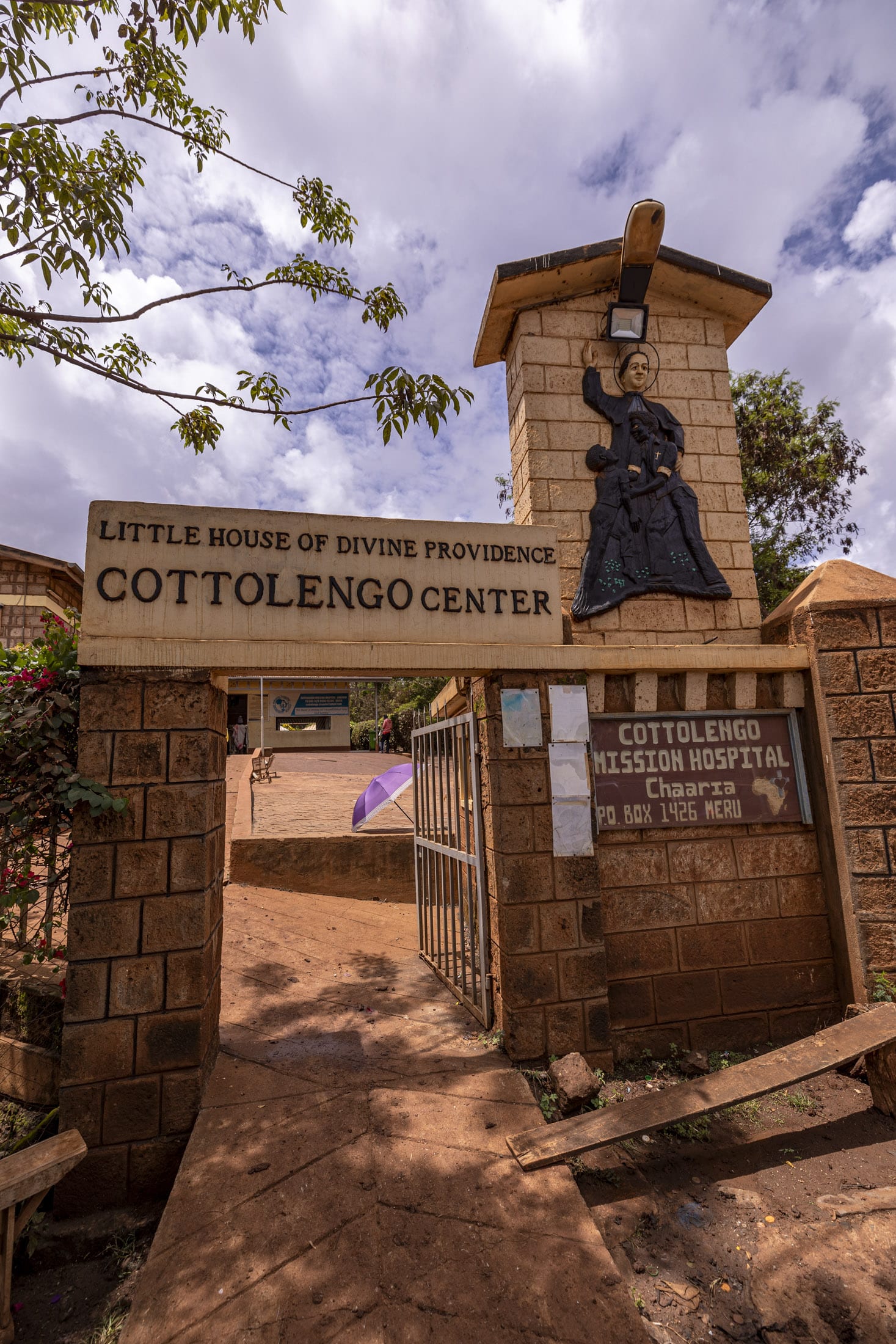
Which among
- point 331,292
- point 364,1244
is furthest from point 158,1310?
point 331,292

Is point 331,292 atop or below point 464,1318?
atop

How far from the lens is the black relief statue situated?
4.86 m

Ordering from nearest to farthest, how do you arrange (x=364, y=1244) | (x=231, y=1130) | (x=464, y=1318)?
(x=464, y=1318) → (x=364, y=1244) → (x=231, y=1130)

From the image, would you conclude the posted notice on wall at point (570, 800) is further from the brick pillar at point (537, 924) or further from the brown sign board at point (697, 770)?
the brown sign board at point (697, 770)

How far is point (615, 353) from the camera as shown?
525 centimetres

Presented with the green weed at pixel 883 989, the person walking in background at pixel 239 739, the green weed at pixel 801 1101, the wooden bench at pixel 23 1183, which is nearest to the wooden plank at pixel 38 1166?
the wooden bench at pixel 23 1183

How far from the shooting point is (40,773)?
335 cm

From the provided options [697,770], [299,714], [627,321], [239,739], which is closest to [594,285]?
[627,321]

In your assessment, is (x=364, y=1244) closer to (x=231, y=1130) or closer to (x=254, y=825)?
(x=231, y=1130)

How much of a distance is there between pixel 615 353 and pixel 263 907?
6235mm

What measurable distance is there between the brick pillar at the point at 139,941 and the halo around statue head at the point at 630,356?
3.99 m

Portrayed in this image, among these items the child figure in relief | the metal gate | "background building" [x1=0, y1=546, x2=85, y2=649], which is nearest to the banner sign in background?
"background building" [x1=0, y1=546, x2=85, y2=649]

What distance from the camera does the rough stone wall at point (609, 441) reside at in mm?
4898

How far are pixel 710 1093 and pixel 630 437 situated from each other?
4.38 metres
